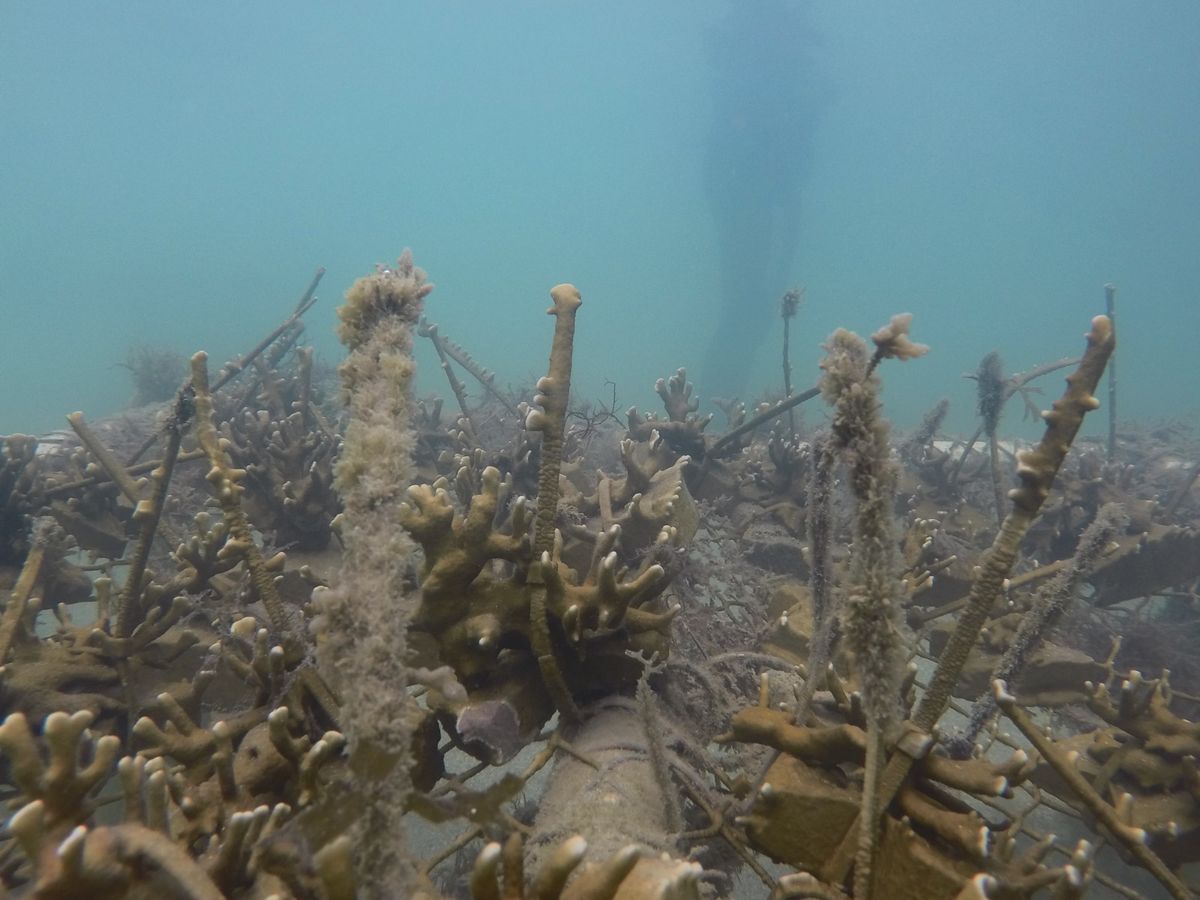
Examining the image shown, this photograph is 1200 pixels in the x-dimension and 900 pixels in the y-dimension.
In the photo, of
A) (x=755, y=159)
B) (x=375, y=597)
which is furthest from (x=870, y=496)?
(x=755, y=159)

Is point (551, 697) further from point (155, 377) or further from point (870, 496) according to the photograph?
point (155, 377)

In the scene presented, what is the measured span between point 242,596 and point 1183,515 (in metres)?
11.1

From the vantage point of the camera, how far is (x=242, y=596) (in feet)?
12.3

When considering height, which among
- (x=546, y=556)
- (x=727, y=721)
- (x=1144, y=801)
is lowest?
(x=1144, y=801)

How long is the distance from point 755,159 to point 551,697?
2447 inches

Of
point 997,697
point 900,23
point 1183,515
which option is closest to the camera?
point 997,697

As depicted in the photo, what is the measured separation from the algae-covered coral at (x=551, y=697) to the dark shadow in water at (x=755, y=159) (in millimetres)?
37858

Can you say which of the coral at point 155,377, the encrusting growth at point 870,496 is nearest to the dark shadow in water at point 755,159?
the coral at point 155,377

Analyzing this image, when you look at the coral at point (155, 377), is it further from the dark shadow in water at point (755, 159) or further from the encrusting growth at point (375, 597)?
the dark shadow in water at point (755, 159)

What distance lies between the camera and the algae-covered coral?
143 centimetres

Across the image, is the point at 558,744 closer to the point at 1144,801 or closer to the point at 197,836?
the point at 197,836

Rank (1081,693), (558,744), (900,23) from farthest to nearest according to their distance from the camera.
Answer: (900,23)
(1081,693)
(558,744)

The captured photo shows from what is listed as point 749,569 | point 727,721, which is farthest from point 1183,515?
point 727,721

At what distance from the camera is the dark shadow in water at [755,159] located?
45062mm
